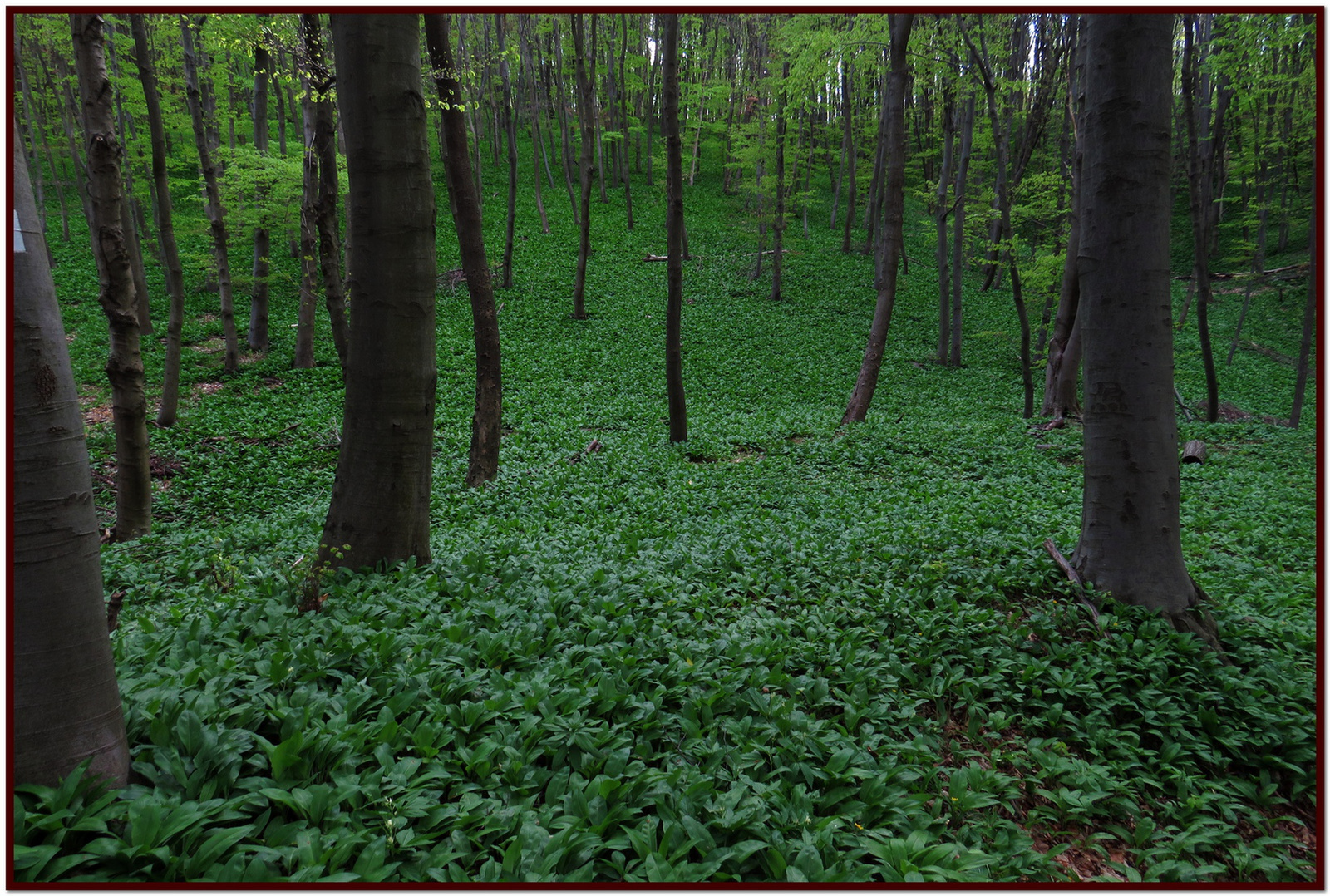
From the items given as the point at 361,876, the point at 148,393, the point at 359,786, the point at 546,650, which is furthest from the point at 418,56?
the point at 148,393

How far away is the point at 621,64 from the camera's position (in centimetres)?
3522

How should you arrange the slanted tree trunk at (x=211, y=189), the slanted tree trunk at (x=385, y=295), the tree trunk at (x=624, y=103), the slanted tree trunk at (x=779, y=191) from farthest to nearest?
the tree trunk at (x=624, y=103) → the slanted tree trunk at (x=779, y=191) → the slanted tree trunk at (x=211, y=189) → the slanted tree trunk at (x=385, y=295)

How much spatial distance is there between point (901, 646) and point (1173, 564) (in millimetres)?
1915

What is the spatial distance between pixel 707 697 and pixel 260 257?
1776 cm

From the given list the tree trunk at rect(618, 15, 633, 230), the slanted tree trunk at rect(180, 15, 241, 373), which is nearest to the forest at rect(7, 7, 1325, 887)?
the slanted tree trunk at rect(180, 15, 241, 373)

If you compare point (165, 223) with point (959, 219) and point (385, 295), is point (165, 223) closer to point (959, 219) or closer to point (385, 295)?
point (385, 295)

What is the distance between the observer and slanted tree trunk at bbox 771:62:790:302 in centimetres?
2481

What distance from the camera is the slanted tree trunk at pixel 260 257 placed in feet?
51.2

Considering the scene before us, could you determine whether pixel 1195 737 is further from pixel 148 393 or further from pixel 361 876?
pixel 148 393

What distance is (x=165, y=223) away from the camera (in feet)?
35.6

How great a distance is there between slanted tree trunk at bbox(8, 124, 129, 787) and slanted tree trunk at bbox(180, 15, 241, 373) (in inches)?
512

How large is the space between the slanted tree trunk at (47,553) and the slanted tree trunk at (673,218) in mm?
9227

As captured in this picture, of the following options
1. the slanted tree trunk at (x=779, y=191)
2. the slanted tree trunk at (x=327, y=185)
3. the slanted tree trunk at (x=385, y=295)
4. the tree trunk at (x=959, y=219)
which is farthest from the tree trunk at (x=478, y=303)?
the slanted tree trunk at (x=779, y=191)

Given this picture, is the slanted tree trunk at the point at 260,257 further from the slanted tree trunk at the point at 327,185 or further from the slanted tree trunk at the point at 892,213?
the slanted tree trunk at the point at 892,213
